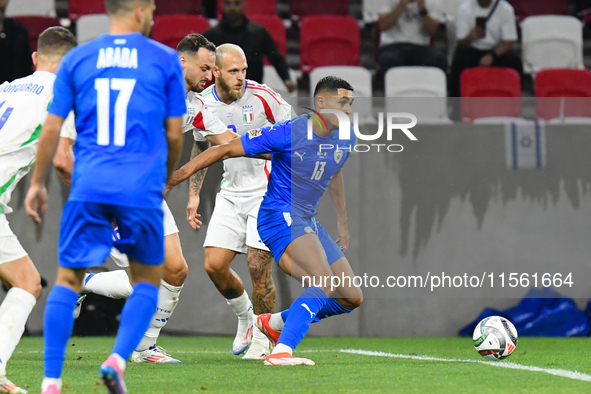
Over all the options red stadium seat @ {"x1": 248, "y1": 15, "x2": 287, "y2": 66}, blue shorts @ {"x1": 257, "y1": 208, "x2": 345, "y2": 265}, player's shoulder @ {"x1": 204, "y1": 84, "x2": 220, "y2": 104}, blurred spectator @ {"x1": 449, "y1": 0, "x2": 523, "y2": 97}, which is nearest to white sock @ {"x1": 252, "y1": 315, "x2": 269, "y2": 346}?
blue shorts @ {"x1": 257, "y1": 208, "x2": 345, "y2": 265}

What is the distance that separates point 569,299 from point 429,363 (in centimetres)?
334

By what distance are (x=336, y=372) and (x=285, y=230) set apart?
1002mm

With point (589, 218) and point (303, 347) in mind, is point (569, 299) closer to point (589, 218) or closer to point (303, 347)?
point (589, 218)

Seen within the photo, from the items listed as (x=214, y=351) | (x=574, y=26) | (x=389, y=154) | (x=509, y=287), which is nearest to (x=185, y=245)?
(x=214, y=351)

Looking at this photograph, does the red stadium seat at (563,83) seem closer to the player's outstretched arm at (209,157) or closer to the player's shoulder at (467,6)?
the player's shoulder at (467,6)

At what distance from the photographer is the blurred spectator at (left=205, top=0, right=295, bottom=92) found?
27.5 feet

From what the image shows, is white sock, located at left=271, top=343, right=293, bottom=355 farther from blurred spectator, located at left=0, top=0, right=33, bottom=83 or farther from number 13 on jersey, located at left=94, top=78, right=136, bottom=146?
blurred spectator, located at left=0, top=0, right=33, bottom=83

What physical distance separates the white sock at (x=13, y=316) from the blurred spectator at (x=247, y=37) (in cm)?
475

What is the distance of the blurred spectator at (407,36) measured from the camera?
9406 mm

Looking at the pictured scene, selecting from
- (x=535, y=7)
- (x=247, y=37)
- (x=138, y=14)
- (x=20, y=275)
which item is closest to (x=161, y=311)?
(x=20, y=275)

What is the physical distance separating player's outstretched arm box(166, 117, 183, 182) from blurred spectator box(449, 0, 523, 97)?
651 cm

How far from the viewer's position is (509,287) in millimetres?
7871

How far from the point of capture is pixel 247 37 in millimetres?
8453

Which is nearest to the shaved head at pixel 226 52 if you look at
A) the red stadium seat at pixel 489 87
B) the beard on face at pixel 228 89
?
the beard on face at pixel 228 89
